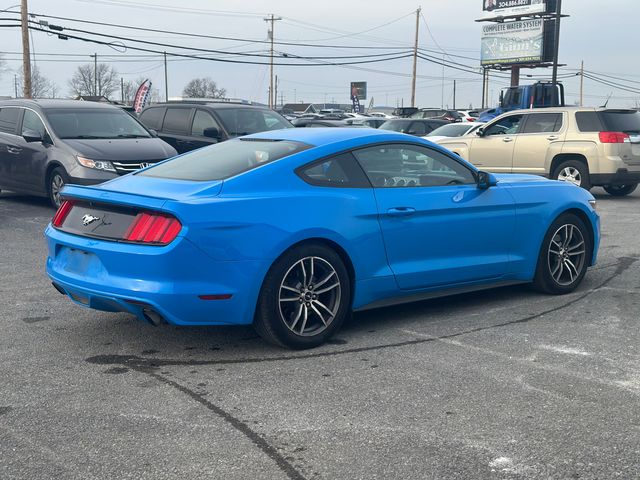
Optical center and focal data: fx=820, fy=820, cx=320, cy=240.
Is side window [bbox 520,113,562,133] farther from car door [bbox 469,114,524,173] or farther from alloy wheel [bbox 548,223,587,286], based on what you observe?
alloy wheel [bbox 548,223,587,286]

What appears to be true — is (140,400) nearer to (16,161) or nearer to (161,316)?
(161,316)

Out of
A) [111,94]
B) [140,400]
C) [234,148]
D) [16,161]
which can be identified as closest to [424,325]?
[234,148]

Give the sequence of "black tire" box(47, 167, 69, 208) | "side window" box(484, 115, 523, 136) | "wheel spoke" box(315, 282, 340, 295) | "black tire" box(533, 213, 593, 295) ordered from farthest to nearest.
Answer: "side window" box(484, 115, 523, 136) → "black tire" box(47, 167, 69, 208) → "black tire" box(533, 213, 593, 295) → "wheel spoke" box(315, 282, 340, 295)

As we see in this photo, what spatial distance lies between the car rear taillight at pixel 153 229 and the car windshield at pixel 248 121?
9.19m

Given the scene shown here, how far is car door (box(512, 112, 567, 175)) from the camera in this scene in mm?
15438

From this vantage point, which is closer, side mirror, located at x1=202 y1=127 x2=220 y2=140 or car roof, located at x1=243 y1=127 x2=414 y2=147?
car roof, located at x1=243 y1=127 x2=414 y2=147

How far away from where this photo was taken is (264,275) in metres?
5.02

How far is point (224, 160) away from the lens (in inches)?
227

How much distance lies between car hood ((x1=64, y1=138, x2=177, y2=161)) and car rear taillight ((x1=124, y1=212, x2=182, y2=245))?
716 centimetres

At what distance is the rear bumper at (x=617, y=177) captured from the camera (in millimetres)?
14750

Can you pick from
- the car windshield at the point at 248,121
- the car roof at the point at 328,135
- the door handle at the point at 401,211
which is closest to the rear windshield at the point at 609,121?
the car windshield at the point at 248,121

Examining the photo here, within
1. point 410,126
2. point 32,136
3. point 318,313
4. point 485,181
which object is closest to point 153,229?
point 318,313

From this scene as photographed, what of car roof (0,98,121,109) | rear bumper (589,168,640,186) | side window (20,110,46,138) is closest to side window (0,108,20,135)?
car roof (0,98,121,109)

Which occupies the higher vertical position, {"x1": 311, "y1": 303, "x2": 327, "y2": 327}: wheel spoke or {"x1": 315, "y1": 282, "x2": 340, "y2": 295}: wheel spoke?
{"x1": 315, "y1": 282, "x2": 340, "y2": 295}: wheel spoke
